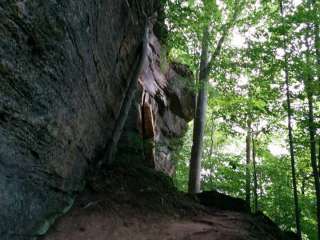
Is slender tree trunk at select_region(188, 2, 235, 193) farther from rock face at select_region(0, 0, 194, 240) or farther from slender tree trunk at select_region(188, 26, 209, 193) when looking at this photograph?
rock face at select_region(0, 0, 194, 240)

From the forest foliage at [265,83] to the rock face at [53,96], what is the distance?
5518 millimetres

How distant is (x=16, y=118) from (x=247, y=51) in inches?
469

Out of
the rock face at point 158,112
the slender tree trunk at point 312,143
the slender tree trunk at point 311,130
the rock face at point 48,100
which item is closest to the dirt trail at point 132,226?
the rock face at point 48,100

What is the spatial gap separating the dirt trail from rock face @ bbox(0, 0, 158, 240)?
39 centimetres

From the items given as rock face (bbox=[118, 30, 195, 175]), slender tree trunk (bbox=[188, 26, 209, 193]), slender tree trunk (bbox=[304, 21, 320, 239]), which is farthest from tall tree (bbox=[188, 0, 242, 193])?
slender tree trunk (bbox=[304, 21, 320, 239])

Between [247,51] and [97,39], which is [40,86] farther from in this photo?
[247,51]

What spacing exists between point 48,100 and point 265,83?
38.4 ft

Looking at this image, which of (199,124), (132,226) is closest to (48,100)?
(132,226)

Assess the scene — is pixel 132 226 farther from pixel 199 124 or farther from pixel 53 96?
pixel 199 124

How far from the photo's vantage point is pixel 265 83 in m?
14.4

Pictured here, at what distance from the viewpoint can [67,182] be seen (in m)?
6.44

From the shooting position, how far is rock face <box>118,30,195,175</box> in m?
11.0

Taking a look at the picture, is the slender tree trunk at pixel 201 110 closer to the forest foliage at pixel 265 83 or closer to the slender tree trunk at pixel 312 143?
the forest foliage at pixel 265 83

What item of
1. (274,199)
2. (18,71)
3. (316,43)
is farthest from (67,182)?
(274,199)
